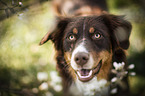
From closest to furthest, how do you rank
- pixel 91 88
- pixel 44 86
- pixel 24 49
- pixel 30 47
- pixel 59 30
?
pixel 91 88, pixel 44 86, pixel 59 30, pixel 24 49, pixel 30 47

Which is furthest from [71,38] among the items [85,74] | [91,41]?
[85,74]

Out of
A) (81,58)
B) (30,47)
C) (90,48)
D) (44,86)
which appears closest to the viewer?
(81,58)

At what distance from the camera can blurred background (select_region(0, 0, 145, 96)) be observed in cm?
295

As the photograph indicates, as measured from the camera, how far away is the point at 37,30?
3.30m

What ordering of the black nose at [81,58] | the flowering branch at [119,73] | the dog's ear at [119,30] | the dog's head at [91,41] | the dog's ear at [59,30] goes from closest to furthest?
the black nose at [81,58]
the dog's head at [91,41]
the flowering branch at [119,73]
the dog's ear at [119,30]
the dog's ear at [59,30]

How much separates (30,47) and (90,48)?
156 cm

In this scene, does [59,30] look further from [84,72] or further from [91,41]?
[84,72]

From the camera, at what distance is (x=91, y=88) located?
2.69 metres

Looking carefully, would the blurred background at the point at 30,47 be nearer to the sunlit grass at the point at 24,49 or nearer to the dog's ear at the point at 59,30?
the sunlit grass at the point at 24,49

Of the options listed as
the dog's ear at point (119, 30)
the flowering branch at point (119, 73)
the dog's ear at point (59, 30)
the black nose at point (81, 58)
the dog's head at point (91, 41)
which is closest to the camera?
the black nose at point (81, 58)

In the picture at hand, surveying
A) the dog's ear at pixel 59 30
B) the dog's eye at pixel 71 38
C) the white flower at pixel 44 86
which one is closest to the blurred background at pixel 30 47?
the white flower at pixel 44 86

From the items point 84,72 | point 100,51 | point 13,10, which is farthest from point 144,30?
point 13,10

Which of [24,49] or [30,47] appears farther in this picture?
[30,47]

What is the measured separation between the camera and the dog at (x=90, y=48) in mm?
2477
